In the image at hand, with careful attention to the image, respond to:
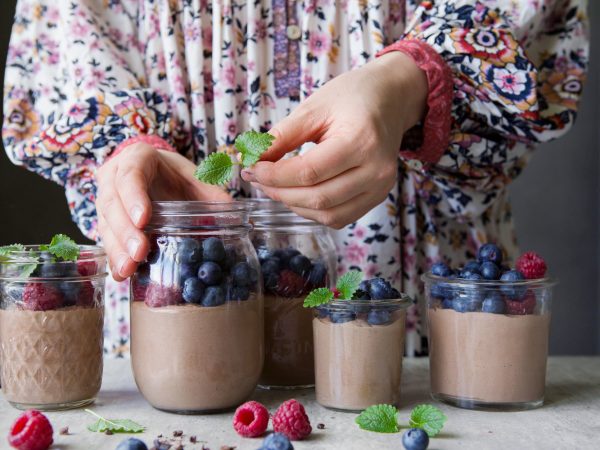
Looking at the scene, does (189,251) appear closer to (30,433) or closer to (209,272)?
(209,272)

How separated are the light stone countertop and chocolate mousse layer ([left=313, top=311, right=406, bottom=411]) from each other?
0.02 meters

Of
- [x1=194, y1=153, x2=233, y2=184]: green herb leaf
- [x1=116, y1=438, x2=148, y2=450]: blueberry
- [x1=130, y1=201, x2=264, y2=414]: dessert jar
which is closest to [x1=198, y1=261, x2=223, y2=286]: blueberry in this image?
[x1=130, y1=201, x2=264, y2=414]: dessert jar

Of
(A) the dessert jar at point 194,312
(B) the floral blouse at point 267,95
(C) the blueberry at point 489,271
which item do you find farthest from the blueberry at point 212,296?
(B) the floral blouse at point 267,95

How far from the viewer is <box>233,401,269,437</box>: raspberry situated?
0.80 m

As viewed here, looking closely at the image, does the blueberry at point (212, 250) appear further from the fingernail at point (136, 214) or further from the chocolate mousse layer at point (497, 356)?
the chocolate mousse layer at point (497, 356)

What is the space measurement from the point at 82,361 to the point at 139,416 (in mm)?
105

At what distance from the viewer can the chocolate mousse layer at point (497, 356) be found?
2.96 feet

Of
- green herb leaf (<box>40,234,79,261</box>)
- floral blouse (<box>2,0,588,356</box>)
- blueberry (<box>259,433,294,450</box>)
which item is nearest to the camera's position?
blueberry (<box>259,433,294,450</box>)

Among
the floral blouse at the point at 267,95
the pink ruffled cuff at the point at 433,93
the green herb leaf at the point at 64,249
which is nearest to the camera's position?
the green herb leaf at the point at 64,249

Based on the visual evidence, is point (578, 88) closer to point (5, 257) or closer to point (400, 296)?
point (400, 296)

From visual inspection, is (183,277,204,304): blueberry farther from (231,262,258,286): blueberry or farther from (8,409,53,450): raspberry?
(8,409,53,450): raspberry

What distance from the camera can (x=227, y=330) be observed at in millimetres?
880

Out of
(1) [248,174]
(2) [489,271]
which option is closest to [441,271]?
(2) [489,271]

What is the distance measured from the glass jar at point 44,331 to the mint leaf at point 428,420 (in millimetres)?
404
